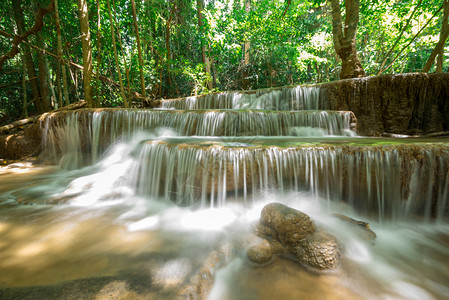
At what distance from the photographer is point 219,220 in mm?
2697

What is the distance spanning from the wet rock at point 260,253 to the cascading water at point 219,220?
72 millimetres

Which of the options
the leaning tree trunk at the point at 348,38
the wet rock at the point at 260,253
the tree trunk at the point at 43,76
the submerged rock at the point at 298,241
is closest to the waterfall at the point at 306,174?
the submerged rock at the point at 298,241

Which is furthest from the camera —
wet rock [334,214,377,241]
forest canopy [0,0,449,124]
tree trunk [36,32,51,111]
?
tree trunk [36,32,51,111]

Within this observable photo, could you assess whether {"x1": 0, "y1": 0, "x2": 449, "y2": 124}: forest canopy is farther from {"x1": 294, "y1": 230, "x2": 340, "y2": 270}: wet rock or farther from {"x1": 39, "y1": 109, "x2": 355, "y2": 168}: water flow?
{"x1": 294, "y1": 230, "x2": 340, "y2": 270}: wet rock

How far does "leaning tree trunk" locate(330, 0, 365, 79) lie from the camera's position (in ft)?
20.9

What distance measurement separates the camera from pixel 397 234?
2.46 meters

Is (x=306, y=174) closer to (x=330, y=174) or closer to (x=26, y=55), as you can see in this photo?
(x=330, y=174)

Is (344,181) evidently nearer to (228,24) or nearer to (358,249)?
(358,249)

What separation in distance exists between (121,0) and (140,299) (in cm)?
1138

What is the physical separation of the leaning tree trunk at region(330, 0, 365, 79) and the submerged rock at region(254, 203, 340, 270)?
22.4 ft

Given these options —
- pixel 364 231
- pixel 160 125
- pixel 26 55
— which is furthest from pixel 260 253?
pixel 26 55

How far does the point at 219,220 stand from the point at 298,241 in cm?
112

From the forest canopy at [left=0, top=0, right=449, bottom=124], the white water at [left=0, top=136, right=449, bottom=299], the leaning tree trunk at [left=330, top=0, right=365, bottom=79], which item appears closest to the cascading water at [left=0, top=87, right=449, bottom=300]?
the white water at [left=0, top=136, right=449, bottom=299]

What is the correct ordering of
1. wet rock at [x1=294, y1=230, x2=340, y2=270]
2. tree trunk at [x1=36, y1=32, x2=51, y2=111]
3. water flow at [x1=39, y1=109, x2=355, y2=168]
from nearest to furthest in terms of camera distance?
wet rock at [x1=294, y1=230, x2=340, y2=270] → water flow at [x1=39, y1=109, x2=355, y2=168] → tree trunk at [x1=36, y1=32, x2=51, y2=111]
